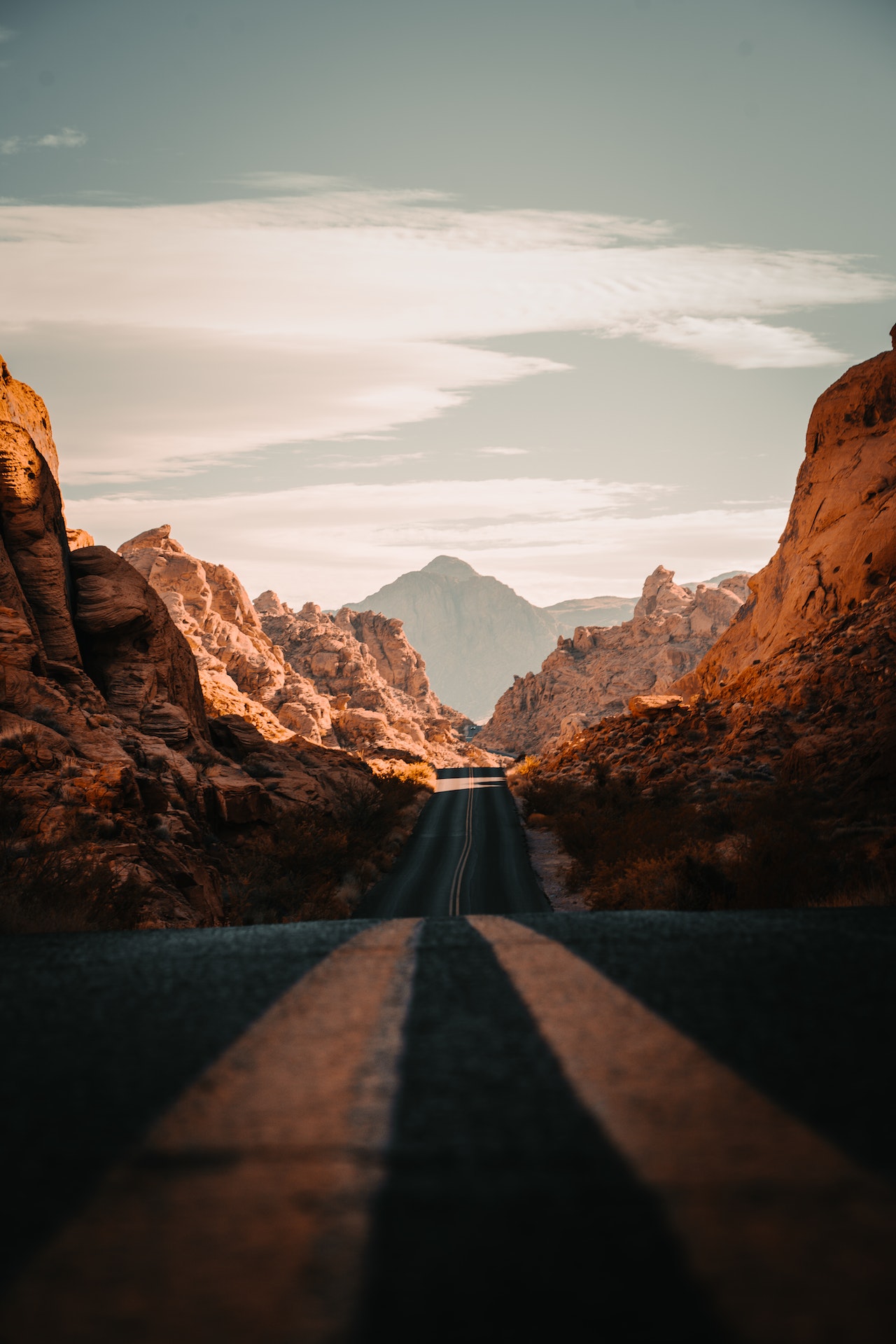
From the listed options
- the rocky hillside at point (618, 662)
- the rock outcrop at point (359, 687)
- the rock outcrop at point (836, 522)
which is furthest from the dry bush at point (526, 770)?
the rocky hillside at point (618, 662)

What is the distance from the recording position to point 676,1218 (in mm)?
1980

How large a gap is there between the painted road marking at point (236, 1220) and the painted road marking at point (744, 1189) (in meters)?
0.75

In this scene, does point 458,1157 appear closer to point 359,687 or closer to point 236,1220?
point 236,1220

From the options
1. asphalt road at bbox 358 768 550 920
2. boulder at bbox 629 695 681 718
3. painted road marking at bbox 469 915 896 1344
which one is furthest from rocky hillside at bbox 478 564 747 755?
painted road marking at bbox 469 915 896 1344

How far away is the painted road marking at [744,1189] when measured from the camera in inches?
66.5

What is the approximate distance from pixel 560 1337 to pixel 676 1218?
486 millimetres

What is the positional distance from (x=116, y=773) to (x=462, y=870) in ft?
59.5

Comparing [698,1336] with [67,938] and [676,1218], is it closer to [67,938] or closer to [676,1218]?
[676,1218]

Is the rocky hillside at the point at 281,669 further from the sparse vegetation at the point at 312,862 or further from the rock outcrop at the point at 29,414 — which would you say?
the rock outcrop at the point at 29,414

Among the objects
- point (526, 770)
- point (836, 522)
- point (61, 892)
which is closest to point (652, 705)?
point (526, 770)

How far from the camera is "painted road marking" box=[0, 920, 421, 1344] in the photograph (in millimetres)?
1711

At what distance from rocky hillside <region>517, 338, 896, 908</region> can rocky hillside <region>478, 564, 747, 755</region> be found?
2144 inches

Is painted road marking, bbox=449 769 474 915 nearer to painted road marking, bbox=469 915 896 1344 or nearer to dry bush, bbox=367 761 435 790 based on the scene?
dry bush, bbox=367 761 435 790

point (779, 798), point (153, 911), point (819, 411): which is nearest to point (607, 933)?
point (153, 911)
